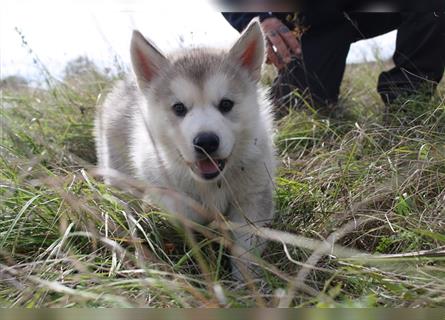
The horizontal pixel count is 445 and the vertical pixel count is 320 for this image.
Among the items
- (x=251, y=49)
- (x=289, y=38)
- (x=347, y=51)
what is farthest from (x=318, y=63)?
(x=251, y=49)

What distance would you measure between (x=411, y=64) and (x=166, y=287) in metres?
3.16

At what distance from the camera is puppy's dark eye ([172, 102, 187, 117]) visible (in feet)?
8.64

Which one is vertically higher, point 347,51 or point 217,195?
point 217,195

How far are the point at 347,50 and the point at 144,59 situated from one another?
2.20m

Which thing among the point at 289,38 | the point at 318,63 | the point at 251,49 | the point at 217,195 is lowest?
the point at 318,63

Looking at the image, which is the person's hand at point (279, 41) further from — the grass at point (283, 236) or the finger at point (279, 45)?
the grass at point (283, 236)

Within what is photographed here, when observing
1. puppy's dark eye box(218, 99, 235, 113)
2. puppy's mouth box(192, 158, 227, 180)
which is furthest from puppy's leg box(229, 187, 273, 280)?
puppy's dark eye box(218, 99, 235, 113)

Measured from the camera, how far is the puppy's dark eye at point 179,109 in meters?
2.63

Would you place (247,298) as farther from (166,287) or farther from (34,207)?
(34,207)

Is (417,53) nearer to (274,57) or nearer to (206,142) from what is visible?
(274,57)

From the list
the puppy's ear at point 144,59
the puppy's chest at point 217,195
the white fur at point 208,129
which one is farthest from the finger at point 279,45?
the puppy's chest at point 217,195

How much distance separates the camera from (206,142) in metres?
2.35

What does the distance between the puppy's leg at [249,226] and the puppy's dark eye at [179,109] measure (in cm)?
52

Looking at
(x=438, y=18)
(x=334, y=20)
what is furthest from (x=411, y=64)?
(x=334, y=20)
